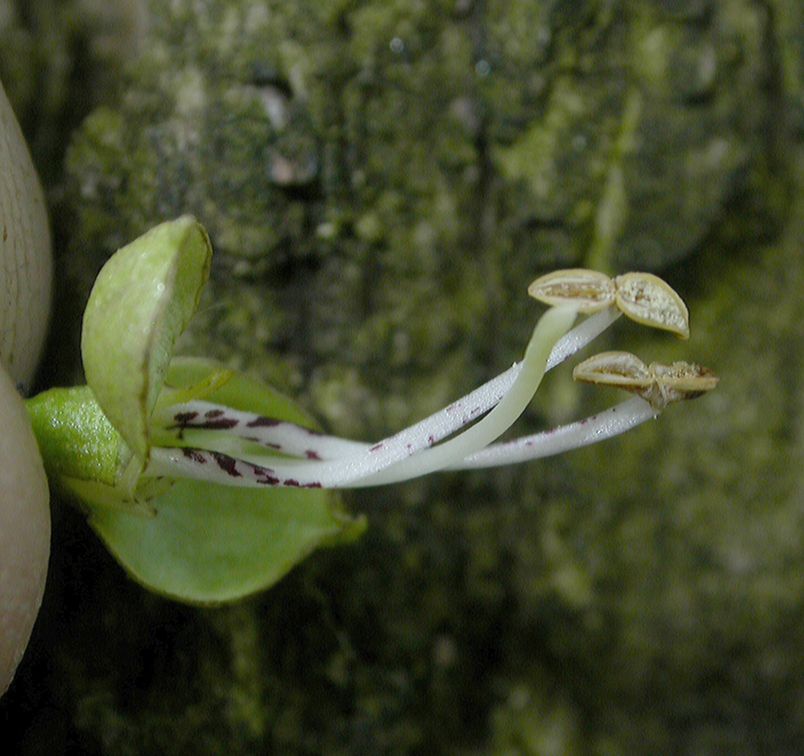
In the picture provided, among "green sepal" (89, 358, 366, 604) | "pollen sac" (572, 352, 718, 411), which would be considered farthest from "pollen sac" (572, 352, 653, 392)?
"green sepal" (89, 358, 366, 604)

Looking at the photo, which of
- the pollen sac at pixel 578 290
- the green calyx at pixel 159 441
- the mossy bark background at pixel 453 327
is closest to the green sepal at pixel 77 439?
the green calyx at pixel 159 441

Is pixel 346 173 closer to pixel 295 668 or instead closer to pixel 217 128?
pixel 217 128

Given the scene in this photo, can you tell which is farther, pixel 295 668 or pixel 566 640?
pixel 566 640

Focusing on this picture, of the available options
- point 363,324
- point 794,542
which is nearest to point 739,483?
point 794,542

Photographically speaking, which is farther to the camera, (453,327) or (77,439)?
(453,327)

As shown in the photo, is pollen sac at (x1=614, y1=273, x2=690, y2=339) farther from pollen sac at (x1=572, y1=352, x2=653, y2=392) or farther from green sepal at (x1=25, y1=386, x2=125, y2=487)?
green sepal at (x1=25, y1=386, x2=125, y2=487)

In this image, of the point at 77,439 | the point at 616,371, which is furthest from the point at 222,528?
the point at 616,371

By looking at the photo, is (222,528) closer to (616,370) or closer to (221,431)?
(221,431)
